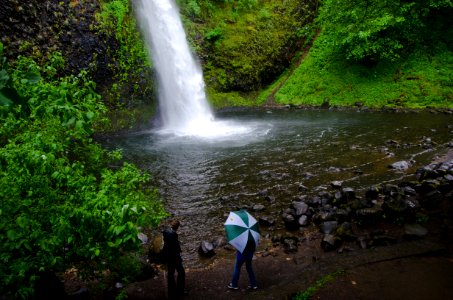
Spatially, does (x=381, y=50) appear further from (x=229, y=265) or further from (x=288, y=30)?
(x=229, y=265)

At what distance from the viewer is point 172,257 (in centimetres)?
629

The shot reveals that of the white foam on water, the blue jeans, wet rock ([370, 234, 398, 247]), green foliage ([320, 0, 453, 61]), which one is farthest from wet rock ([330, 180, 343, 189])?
green foliage ([320, 0, 453, 61])

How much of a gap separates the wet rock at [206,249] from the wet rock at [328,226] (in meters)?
2.79

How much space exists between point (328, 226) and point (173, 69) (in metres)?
18.7

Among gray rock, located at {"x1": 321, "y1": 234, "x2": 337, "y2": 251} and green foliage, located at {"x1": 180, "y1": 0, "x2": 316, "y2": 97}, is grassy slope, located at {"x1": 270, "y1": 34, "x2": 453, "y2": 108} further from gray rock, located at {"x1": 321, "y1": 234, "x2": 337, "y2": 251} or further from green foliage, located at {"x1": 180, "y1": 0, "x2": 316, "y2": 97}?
gray rock, located at {"x1": 321, "y1": 234, "x2": 337, "y2": 251}

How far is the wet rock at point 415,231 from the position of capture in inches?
285

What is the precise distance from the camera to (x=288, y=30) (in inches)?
1164

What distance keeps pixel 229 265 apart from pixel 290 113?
17.6 meters

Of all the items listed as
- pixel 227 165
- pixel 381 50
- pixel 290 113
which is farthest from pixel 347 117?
pixel 227 165

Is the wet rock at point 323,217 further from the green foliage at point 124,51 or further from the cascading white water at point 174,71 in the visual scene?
the green foliage at point 124,51

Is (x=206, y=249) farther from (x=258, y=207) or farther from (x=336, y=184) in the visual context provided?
(x=336, y=184)

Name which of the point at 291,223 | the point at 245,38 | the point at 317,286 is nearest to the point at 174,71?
the point at 245,38

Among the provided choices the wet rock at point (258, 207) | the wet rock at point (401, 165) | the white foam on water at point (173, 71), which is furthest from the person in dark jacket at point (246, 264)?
the white foam on water at point (173, 71)

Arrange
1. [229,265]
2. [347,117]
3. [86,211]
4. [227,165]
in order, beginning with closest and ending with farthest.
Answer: [86,211]
[229,265]
[227,165]
[347,117]
